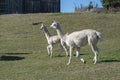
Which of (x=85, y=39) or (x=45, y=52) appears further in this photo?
(x=45, y=52)

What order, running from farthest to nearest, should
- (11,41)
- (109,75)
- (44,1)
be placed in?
1. (44,1)
2. (11,41)
3. (109,75)

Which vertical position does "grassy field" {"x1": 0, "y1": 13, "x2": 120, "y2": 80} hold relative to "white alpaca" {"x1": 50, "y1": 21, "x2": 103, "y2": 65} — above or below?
below

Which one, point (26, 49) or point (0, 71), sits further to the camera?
point (26, 49)

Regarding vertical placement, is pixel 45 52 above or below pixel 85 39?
below

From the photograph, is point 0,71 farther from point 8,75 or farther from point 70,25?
point 70,25

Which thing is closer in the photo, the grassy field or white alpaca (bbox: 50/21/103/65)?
the grassy field

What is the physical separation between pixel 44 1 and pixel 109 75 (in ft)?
179

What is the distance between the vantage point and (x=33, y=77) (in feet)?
46.8

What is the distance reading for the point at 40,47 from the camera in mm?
27438

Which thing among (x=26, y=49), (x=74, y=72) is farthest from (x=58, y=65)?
(x=26, y=49)

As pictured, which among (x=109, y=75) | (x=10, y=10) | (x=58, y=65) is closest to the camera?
(x=109, y=75)

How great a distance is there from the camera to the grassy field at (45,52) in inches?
577

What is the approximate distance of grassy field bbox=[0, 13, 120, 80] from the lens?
1467 cm

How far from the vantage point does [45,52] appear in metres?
23.8
